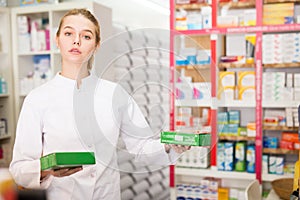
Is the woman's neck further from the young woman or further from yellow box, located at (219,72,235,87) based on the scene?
yellow box, located at (219,72,235,87)

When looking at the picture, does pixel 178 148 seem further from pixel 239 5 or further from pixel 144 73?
pixel 239 5

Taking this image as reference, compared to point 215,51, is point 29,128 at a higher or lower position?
lower

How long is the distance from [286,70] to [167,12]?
1.25m

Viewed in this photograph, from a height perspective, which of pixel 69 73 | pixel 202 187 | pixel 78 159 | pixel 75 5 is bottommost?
pixel 202 187

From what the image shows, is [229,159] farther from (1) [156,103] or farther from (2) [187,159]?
(1) [156,103]

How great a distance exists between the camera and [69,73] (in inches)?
73.0

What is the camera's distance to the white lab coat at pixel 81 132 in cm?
170

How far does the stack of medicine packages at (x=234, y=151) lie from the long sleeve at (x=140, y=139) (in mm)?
1772

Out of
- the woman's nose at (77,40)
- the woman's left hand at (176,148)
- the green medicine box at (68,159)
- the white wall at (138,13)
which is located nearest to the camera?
the green medicine box at (68,159)

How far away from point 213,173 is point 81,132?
6.86 ft

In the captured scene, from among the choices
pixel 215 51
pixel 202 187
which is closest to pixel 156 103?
pixel 215 51

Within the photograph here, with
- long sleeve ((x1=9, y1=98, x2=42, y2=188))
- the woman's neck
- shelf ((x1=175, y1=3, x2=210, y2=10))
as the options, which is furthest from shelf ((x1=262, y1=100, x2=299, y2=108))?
long sleeve ((x1=9, y1=98, x2=42, y2=188))

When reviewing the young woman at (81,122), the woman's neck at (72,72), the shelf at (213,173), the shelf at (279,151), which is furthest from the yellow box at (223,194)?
the woman's neck at (72,72)

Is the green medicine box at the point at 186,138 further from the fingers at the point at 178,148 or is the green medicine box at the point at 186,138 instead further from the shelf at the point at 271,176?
the shelf at the point at 271,176
